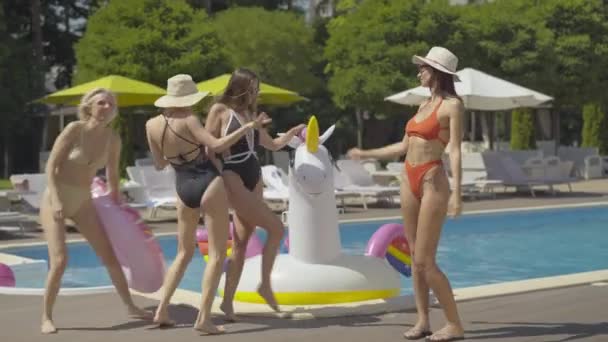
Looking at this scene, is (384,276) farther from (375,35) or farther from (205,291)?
(375,35)

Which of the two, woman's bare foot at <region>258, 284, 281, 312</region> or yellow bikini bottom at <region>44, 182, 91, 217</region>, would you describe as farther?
woman's bare foot at <region>258, 284, 281, 312</region>

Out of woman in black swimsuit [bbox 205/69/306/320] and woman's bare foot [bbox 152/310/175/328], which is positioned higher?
woman in black swimsuit [bbox 205/69/306/320]

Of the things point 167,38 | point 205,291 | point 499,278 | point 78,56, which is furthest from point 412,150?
point 78,56

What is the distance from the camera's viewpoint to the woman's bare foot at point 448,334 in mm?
6145

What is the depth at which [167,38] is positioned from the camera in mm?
25406

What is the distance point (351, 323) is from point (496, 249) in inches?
296

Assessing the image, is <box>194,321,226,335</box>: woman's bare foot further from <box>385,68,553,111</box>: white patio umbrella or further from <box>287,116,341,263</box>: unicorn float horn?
<box>385,68,553,111</box>: white patio umbrella

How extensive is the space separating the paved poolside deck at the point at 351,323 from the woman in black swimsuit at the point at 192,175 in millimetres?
332

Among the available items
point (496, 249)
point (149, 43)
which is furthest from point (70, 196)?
point (149, 43)

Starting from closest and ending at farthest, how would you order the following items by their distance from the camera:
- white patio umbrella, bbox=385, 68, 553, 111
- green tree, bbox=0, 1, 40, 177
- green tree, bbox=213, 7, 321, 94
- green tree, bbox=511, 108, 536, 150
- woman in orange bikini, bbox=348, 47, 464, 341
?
1. woman in orange bikini, bbox=348, 47, 464, 341
2. white patio umbrella, bbox=385, 68, 553, 111
3. green tree, bbox=511, 108, 536, 150
4. green tree, bbox=0, 1, 40, 177
5. green tree, bbox=213, 7, 321, 94

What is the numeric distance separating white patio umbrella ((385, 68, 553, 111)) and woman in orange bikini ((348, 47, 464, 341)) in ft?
47.0

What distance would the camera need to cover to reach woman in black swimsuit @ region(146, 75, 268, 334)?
6.49 m

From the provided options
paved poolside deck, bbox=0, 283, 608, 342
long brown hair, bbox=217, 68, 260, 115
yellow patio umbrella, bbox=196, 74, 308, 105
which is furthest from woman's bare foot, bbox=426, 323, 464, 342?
yellow patio umbrella, bbox=196, 74, 308, 105

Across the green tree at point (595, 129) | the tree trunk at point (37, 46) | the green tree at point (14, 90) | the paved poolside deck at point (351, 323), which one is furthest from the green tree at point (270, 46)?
the paved poolside deck at point (351, 323)
